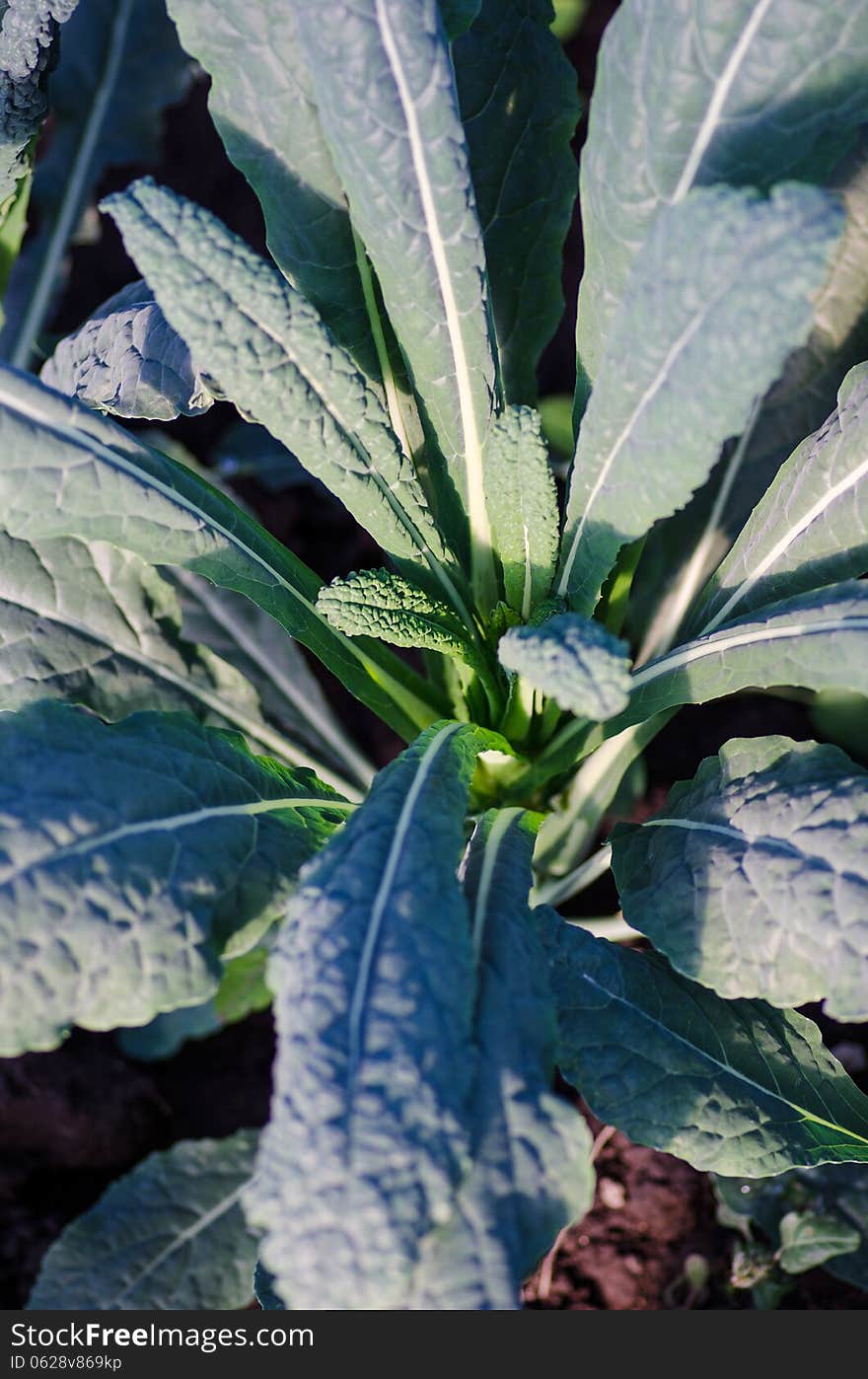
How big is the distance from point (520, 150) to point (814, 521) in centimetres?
50

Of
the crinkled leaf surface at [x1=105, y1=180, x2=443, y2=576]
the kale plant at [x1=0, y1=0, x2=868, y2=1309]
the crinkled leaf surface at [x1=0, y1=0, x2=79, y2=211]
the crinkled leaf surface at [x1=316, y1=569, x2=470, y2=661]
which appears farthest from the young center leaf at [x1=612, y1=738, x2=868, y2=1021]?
the crinkled leaf surface at [x1=0, y1=0, x2=79, y2=211]

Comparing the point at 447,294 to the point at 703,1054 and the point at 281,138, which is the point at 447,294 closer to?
the point at 281,138

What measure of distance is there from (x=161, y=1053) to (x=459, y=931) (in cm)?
86

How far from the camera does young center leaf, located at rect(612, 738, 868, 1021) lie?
2.44 ft

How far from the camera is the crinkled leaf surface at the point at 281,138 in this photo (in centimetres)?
88

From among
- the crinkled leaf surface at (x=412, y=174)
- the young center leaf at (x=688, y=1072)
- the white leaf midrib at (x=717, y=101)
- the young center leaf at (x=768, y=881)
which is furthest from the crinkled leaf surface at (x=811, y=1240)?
the white leaf midrib at (x=717, y=101)

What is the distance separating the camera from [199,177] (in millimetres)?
1808

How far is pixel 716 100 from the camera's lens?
78cm

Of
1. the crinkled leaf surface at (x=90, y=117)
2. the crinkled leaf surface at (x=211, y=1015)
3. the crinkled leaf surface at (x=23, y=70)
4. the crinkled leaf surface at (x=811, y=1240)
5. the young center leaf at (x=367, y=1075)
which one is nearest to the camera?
the young center leaf at (x=367, y=1075)

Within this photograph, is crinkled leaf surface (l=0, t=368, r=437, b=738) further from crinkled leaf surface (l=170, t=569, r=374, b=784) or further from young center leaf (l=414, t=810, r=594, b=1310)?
young center leaf (l=414, t=810, r=594, b=1310)

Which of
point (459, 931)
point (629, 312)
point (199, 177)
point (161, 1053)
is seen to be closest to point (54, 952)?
point (459, 931)

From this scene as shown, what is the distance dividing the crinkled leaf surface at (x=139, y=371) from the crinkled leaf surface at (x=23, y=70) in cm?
24

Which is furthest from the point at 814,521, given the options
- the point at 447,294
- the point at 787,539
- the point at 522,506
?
the point at 447,294

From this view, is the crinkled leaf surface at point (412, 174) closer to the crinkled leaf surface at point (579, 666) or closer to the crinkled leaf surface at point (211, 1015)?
the crinkled leaf surface at point (579, 666)
